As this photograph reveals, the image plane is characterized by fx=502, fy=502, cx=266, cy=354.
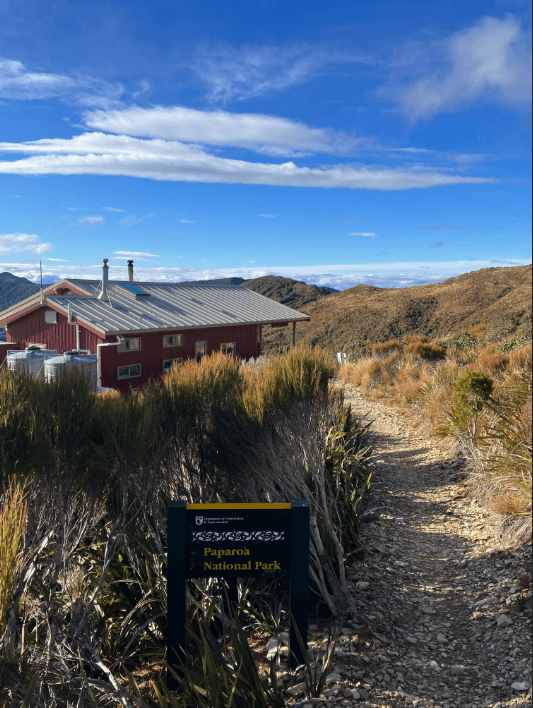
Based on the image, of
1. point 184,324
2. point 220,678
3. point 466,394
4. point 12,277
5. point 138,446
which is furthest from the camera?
point 12,277

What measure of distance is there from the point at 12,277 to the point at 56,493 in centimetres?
20678

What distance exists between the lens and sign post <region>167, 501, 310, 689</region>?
11.5 feet

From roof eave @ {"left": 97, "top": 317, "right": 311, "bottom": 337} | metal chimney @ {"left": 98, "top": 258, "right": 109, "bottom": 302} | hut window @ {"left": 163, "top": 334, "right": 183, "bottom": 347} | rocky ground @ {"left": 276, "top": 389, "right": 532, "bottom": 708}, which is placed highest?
metal chimney @ {"left": 98, "top": 258, "right": 109, "bottom": 302}

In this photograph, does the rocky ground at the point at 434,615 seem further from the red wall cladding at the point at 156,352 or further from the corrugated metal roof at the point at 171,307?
the corrugated metal roof at the point at 171,307

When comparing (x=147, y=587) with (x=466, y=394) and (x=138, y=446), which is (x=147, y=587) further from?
(x=466, y=394)

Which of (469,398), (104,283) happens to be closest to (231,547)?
(469,398)

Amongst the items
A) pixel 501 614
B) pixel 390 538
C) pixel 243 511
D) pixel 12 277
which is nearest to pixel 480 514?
pixel 390 538

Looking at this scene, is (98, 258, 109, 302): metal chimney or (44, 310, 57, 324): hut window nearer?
(44, 310, 57, 324): hut window

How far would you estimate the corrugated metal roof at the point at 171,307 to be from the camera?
1723cm

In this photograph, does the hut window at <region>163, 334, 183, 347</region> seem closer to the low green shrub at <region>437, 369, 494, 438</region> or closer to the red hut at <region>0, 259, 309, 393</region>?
the red hut at <region>0, 259, 309, 393</region>

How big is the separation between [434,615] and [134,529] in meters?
2.81

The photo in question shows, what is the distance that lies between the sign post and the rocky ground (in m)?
0.60

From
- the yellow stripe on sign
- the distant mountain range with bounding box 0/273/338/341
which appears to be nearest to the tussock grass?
the yellow stripe on sign

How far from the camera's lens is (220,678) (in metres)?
3.16
